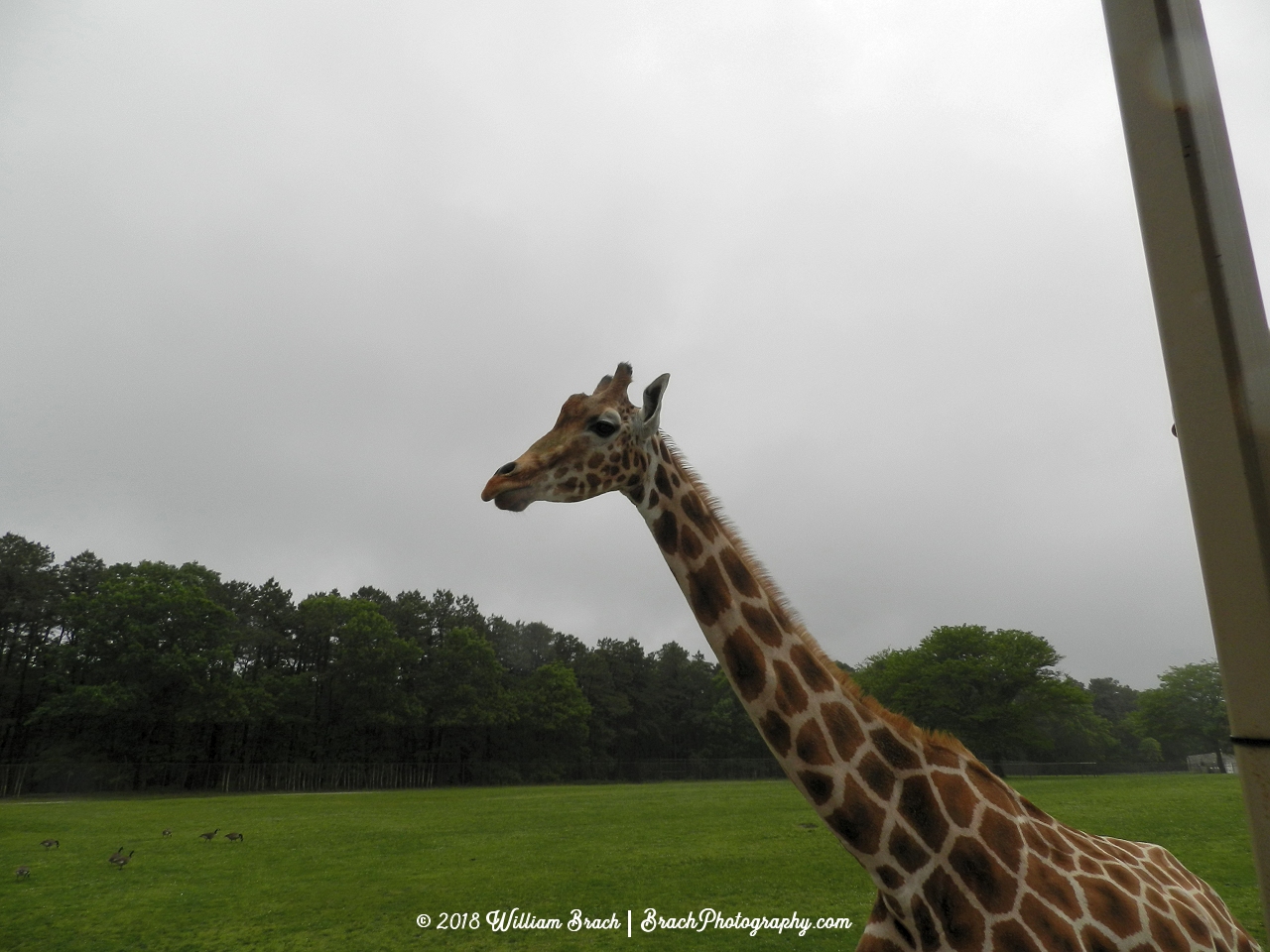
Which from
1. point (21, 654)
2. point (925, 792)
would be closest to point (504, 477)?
point (925, 792)

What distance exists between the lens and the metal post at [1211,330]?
0.59 m

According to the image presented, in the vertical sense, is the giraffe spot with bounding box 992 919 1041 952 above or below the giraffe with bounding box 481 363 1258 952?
below

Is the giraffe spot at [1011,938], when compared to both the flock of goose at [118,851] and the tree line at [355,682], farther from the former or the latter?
the flock of goose at [118,851]

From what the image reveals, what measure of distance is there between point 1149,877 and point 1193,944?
0.86 ft

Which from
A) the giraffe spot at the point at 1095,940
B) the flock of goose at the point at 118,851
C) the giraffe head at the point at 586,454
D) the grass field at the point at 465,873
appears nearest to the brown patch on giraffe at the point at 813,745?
the giraffe spot at the point at 1095,940

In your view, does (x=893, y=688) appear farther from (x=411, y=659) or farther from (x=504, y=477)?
(x=411, y=659)

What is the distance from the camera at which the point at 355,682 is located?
35.8 meters

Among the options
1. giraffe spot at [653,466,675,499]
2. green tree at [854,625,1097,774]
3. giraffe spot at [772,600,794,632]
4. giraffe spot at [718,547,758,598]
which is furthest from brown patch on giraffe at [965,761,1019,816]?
green tree at [854,625,1097,774]

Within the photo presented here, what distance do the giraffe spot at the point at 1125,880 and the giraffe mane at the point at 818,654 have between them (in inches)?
22.5

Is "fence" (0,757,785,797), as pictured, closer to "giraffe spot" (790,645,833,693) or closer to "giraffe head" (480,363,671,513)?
"giraffe spot" (790,645,833,693)

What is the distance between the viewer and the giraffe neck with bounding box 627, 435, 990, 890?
2.13 meters

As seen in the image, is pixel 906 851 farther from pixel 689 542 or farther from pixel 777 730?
pixel 689 542

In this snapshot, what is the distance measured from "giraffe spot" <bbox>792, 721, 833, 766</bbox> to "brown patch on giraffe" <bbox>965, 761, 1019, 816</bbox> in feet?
1.78

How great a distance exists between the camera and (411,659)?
3766 centimetres
